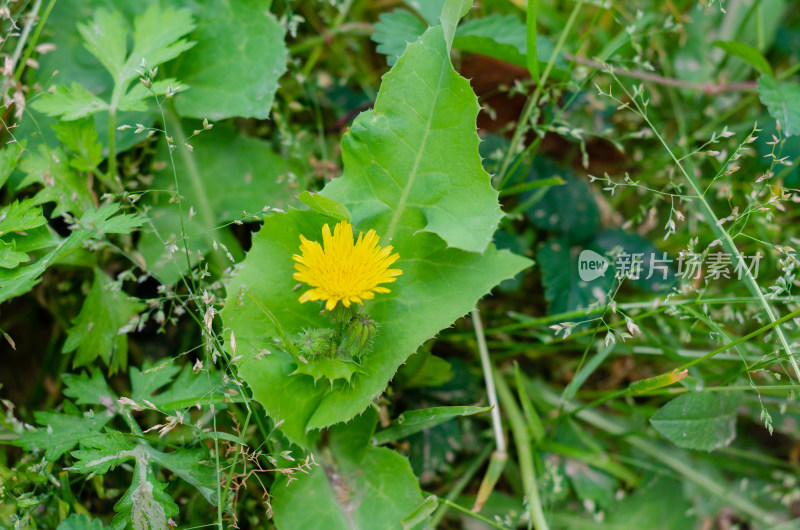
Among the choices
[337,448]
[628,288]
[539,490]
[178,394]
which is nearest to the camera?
[178,394]

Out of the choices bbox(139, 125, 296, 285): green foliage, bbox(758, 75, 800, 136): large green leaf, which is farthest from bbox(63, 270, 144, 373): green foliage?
bbox(758, 75, 800, 136): large green leaf

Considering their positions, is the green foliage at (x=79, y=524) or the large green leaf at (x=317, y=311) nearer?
the green foliage at (x=79, y=524)

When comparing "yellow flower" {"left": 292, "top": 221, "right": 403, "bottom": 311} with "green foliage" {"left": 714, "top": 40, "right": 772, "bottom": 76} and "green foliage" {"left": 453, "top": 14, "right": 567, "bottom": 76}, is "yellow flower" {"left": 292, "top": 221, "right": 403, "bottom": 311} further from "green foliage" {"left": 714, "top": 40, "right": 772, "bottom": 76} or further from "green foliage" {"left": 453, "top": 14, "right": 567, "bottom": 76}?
"green foliage" {"left": 714, "top": 40, "right": 772, "bottom": 76}

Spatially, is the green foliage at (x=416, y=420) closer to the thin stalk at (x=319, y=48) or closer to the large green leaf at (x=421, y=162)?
the large green leaf at (x=421, y=162)

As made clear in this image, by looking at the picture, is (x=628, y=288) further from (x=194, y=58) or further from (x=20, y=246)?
(x=20, y=246)

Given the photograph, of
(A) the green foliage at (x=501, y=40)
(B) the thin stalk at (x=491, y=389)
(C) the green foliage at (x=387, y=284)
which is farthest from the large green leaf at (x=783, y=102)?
(B) the thin stalk at (x=491, y=389)

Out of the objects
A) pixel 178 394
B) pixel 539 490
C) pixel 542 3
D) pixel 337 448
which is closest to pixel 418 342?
pixel 337 448

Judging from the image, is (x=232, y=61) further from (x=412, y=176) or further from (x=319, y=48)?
(x=412, y=176)
